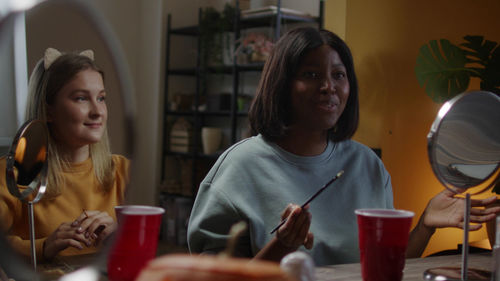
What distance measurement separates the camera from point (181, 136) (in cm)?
525

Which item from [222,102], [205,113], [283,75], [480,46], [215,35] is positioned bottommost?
[205,113]

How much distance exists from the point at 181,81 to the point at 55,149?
17.0ft

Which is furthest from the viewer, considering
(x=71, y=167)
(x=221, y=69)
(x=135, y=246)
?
(x=221, y=69)

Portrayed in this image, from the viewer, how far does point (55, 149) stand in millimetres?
488

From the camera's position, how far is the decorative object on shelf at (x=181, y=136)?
520 centimetres

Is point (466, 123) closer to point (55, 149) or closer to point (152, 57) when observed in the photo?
point (55, 149)

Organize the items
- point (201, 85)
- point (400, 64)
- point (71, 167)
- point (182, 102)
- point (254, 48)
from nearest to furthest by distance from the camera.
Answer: point (71, 167) → point (400, 64) → point (254, 48) → point (182, 102) → point (201, 85)

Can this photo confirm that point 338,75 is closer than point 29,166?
No

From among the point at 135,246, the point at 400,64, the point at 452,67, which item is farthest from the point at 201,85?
the point at 135,246

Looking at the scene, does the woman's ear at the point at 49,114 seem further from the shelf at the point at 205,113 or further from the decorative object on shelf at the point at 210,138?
the decorative object on shelf at the point at 210,138

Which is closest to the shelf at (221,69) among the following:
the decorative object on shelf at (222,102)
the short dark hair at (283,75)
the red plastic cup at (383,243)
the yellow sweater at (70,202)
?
the decorative object on shelf at (222,102)

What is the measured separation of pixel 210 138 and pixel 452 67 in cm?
280

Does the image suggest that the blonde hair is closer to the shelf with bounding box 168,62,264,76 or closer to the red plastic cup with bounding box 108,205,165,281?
the red plastic cup with bounding box 108,205,165,281

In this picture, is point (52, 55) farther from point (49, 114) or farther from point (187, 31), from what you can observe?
point (187, 31)
